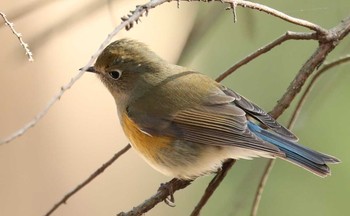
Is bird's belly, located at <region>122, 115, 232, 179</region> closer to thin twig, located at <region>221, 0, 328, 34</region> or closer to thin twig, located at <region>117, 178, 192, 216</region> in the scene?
thin twig, located at <region>117, 178, 192, 216</region>

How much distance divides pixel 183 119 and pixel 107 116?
1088 millimetres

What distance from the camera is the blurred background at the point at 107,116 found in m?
2.59

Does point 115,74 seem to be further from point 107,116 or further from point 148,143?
point 107,116

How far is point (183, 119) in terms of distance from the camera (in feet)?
6.86

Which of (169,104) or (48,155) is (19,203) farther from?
(169,104)

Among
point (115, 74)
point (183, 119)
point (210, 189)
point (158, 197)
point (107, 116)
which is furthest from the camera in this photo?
point (107, 116)

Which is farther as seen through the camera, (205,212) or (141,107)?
(205,212)

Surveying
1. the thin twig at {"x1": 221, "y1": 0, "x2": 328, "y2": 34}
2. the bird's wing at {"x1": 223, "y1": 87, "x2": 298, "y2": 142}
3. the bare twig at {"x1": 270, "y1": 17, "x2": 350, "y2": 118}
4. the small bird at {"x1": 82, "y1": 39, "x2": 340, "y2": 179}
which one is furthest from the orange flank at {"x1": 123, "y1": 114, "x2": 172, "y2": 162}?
the thin twig at {"x1": 221, "y1": 0, "x2": 328, "y2": 34}

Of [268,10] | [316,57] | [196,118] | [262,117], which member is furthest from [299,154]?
[268,10]

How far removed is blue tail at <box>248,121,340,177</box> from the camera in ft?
5.70

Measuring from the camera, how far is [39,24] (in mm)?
2598

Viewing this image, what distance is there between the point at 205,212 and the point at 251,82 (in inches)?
35.0

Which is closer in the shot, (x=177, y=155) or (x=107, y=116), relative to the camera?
(x=177, y=155)

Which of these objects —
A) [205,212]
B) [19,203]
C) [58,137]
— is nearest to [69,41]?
[58,137]
